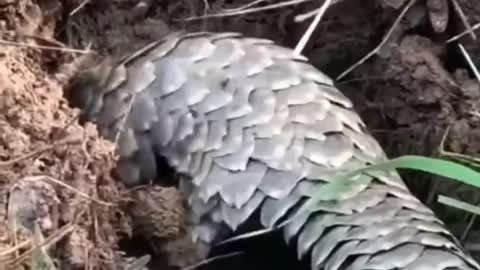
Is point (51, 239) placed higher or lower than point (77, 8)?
lower

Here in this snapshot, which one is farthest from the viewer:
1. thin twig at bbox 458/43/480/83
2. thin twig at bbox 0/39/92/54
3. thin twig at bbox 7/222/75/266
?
thin twig at bbox 458/43/480/83

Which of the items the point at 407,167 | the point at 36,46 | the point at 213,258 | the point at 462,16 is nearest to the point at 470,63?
the point at 462,16

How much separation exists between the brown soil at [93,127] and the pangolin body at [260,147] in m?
0.04

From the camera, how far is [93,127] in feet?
3.56

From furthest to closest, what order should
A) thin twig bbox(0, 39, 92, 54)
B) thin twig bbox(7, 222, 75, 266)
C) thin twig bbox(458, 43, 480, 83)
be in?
1. thin twig bbox(458, 43, 480, 83)
2. thin twig bbox(0, 39, 92, 54)
3. thin twig bbox(7, 222, 75, 266)

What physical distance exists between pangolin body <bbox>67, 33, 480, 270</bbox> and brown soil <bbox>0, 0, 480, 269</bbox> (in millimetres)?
43

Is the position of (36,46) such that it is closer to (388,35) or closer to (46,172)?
(46,172)

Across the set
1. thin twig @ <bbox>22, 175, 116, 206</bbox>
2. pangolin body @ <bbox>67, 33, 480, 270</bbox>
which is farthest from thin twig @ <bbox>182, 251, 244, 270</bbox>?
thin twig @ <bbox>22, 175, 116, 206</bbox>

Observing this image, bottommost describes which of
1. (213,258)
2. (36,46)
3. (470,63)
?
(213,258)

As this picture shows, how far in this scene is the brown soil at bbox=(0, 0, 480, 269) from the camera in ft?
3.33

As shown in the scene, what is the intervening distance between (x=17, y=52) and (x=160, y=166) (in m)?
0.18

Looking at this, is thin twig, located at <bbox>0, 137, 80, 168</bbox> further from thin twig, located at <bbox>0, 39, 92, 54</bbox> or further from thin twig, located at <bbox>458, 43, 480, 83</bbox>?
thin twig, located at <bbox>458, 43, 480, 83</bbox>

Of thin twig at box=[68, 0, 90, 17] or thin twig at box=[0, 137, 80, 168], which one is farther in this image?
thin twig at box=[68, 0, 90, 17]

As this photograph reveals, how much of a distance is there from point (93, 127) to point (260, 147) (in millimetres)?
158
